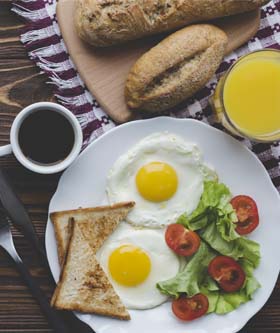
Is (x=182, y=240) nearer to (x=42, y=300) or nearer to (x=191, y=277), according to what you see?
(x=191, y=277)

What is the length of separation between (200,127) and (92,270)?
26.1 inches

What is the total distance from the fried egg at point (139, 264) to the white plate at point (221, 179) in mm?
60

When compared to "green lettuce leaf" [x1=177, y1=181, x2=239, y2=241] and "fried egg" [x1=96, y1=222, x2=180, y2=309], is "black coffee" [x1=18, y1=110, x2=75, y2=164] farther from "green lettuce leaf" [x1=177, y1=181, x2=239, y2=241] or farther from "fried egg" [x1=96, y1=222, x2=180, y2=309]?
"green lettuce leaf" [x1=177, y1=181, x2=239, y2=241]

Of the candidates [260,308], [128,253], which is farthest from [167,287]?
[260,308]

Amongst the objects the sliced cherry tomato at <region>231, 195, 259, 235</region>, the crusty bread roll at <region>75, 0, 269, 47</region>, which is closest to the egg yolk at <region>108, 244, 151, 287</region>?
the sliced cherry tomato at <region>231, 195, 259, 235</region>

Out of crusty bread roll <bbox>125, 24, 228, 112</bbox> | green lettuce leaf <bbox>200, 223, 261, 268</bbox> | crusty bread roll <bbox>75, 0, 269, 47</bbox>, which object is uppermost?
crusty bread roll <bbox>75, 0, 269, 47</bbox>

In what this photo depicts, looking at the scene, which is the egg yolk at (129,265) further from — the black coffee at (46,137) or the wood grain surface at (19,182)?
the black coffee at (46,137)

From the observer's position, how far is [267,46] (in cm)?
241

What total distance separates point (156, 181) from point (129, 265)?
0.32 meters

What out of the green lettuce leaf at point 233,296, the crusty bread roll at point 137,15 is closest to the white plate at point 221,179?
the green lettuce leaf at point 233,296

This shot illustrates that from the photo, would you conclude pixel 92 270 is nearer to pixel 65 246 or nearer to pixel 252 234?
pixel 65 246

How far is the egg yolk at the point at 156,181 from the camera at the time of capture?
2289 mm

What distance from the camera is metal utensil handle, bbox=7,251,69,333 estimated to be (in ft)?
7.61

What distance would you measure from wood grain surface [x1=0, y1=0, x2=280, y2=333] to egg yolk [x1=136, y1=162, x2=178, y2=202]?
1.09 feet
